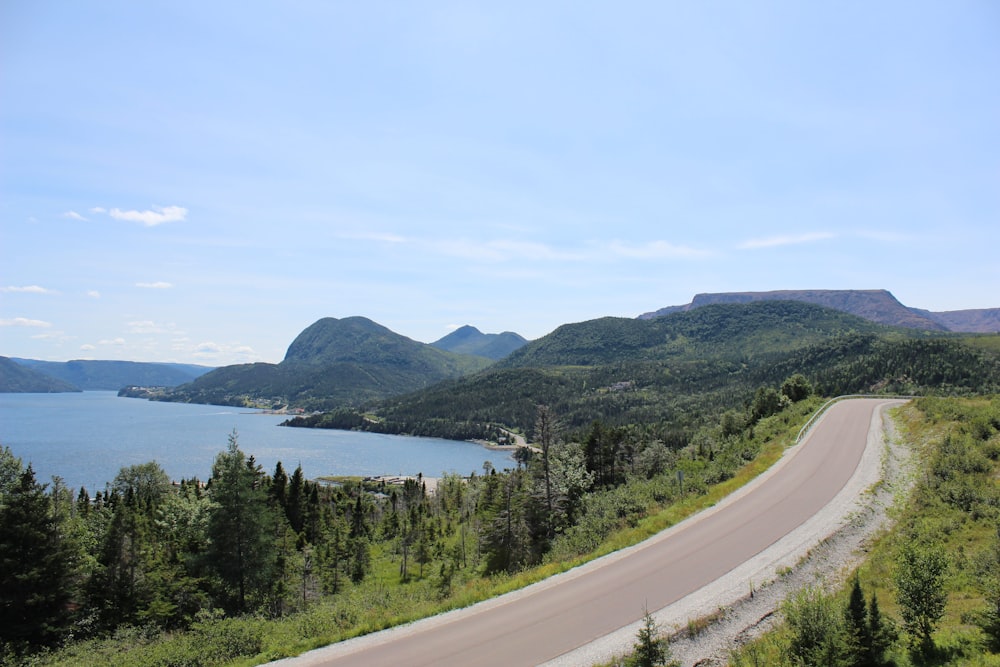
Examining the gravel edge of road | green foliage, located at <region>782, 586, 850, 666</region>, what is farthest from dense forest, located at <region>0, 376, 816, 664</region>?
green foliage, located at <region>782, 586, 850, 666</region>

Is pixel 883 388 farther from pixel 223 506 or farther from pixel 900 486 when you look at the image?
pixel 223 506

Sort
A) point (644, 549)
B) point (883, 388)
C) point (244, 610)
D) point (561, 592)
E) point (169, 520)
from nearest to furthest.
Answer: point (561, 592), point (644, 549), point (244, 610), point (169, 520), point (883, 388)

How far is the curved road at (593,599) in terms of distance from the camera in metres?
13.4

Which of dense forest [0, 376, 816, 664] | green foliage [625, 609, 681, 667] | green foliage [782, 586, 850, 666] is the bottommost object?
dense forest [0, 376, 816, 664]

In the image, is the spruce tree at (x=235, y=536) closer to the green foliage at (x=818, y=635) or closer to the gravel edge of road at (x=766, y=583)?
the gravel edge of road at (x=766, y=583)

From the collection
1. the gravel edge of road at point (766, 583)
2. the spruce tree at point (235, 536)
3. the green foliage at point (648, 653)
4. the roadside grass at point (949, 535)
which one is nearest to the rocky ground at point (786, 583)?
the gravel edge of road at point (766, 583)

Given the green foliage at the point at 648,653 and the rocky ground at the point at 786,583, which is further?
the rocky ground at the point at 786,583

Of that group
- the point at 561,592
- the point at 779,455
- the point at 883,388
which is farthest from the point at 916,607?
the point at 883,388

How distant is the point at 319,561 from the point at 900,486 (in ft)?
182

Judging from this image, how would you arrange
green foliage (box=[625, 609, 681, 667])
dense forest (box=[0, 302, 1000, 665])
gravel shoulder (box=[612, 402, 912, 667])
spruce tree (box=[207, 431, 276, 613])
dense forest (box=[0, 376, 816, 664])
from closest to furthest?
1. green foliage (box=[625, 609, 681, 667])
2. gravel shoulder (box=[612, 402, 912, 667])
3. dense forest (box=[0, 302, 1000, 665])
4. dense forest (box=[0, 376, 816, 664])
5. spruce tree (box=[207, 431, 276, 613])

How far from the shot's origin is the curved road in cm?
1335

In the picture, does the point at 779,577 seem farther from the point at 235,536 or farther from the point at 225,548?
the point at 225,548

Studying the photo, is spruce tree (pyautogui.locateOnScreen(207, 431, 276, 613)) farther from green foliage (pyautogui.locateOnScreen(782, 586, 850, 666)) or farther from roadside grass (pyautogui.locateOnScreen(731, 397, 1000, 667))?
green foliage (pyautogui.locateOnScreen(782, 586, 850, 666))

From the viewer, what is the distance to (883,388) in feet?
410
